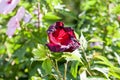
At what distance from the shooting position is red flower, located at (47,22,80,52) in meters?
1.41

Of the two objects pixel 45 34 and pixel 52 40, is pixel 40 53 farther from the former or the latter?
pixel 45 34

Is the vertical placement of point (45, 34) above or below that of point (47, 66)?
below

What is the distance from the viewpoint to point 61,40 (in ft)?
4.71

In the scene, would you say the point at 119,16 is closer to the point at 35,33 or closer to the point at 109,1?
the point at 109,1

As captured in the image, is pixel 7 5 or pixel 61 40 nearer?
pixel 61 40

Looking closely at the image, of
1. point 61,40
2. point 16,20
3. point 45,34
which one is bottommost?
point 45,34

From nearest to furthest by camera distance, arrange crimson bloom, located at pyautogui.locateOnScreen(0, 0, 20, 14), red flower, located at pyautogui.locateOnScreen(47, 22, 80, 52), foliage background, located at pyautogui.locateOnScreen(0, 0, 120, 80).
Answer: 1. red flower, located at pyautogui.locateOnScreen(47, 22, 80, 52)
2. crimson bloom, located at pyautogui.locateOnScreen(0, 0, 20, 14)
3. foliage background, located at pyautogui.locateOnScreen(0, 0, 120, 80)

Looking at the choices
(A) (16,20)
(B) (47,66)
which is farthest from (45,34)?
(B) (47,66)

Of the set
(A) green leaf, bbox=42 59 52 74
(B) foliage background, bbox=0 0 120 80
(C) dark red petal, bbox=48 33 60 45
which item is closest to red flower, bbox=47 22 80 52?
(C) dark red petal, bbox=48 33 60 45

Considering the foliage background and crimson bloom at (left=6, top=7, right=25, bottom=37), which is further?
the foliage background

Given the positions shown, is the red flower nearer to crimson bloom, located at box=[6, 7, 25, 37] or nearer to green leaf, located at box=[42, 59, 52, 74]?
green leaf, located at box=[42, 59, 52, 74]

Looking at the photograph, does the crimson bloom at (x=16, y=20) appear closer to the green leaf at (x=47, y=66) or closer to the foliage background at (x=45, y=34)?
the foliage background at (x=45, y=34)

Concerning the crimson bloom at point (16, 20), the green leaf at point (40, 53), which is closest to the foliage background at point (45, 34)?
the crimson bloom at point (16, 20)

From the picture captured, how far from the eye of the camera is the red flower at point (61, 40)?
1413 mm
